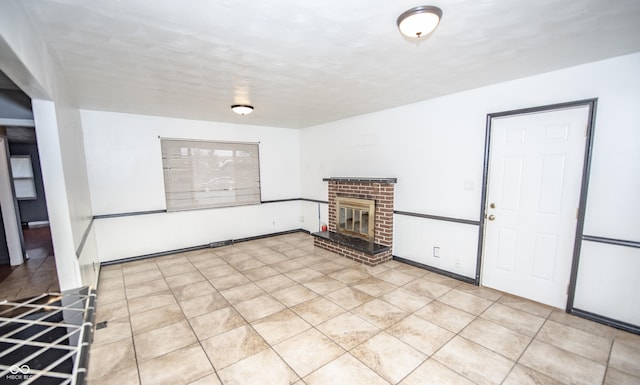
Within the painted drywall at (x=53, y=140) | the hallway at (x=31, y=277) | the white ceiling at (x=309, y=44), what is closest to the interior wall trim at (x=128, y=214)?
the hallway at (x=31, y=277)

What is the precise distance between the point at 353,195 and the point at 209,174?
9.30ft

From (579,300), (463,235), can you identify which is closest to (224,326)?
(463,235)

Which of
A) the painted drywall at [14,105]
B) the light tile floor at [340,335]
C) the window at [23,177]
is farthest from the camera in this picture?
the window at [23,177]

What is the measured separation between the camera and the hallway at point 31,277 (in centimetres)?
310

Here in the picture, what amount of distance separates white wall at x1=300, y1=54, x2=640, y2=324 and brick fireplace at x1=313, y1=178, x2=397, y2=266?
179mm

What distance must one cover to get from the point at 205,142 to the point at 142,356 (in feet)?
12.1

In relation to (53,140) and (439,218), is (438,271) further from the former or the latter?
(53,140)

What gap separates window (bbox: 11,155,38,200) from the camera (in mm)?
6715

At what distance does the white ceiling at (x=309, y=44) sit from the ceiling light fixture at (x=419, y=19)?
4 cm

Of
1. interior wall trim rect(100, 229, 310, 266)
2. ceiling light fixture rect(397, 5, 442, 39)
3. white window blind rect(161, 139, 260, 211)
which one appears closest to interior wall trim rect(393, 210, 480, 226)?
ceiling light fixture rect(397, 5, 442, 39)

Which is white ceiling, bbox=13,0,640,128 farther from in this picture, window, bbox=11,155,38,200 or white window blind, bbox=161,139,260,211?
window, bbox=11,155,38,200

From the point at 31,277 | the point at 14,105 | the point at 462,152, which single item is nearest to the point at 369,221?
the point at 462,152

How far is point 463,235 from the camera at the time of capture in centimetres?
338

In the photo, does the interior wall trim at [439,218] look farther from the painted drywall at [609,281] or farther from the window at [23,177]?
the window at [23,177]
